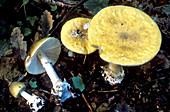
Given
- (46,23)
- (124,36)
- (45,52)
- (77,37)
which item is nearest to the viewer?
(124,36)

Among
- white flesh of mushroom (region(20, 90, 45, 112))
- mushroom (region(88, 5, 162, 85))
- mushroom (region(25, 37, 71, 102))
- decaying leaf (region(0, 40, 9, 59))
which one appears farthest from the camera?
decaying leaf (region(0, 40, 9, 59))

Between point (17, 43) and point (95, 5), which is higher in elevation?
point (95, 5)

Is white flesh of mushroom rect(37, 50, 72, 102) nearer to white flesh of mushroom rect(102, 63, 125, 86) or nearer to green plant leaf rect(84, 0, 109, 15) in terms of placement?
white flesh of mushroom rect(102, 63, 125, 86)

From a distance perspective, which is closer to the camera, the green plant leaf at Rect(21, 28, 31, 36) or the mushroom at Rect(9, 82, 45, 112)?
the mushroom at Rect(9, 82, 45, 112)

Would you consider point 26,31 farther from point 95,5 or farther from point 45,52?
point 95,5

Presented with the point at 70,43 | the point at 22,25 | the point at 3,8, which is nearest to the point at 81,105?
the point at 70,43

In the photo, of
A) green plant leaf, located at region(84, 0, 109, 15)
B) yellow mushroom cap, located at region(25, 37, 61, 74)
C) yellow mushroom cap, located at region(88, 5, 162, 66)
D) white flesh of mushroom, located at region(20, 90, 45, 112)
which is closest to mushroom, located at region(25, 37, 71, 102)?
yellow mushroom cap, located at region(25, 37, 61, 74)

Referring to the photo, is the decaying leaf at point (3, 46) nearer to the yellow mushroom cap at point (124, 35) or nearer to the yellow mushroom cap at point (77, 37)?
the yellow mushroom cap at point (77, 37)

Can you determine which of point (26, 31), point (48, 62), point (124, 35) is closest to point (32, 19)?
point (26, 31)
